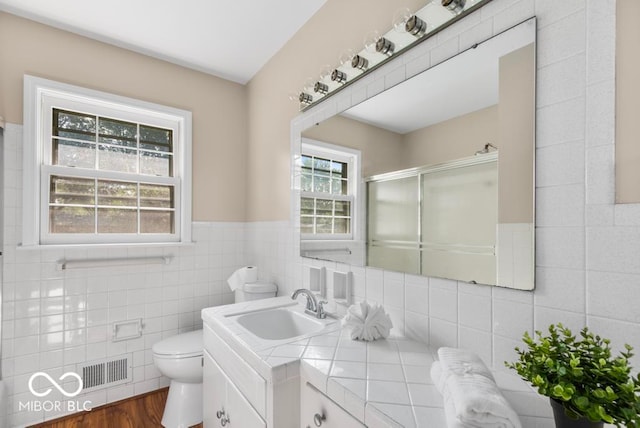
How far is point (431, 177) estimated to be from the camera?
124 centimetres

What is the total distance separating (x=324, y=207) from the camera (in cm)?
184

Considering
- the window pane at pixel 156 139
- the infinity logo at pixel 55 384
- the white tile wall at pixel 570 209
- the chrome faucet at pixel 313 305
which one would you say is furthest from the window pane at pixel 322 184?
the infinity logo at pixel 55 384

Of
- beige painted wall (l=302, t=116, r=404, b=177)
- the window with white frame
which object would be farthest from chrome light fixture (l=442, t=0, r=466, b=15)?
the window with white frame

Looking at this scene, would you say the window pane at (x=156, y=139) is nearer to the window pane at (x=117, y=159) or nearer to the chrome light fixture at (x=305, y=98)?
the window pane at (x=117, y=159)

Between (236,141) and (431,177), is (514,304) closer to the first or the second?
(431,177)

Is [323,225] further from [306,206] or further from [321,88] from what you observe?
[321,88]

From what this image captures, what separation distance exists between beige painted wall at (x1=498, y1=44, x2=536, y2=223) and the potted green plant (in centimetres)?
42

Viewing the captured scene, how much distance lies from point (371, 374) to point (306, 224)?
113 cm

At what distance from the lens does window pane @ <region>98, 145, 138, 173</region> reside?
2.24 metres

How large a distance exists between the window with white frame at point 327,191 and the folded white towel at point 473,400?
35.7 inches

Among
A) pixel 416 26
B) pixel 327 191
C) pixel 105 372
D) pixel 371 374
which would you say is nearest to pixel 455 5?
pixel 416 26

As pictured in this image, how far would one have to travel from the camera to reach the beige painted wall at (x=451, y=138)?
1.06 meters

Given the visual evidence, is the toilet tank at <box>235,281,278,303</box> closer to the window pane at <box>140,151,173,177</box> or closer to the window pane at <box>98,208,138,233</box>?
the window pane at <box>98,208,138,233</box>

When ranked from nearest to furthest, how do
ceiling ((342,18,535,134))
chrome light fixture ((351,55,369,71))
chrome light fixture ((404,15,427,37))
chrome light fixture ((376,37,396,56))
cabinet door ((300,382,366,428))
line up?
cabinet door ((300,382,366,428)) → ceiling ((342,18,535,134)) → chrome light fixture ((404,15,427,37)) → chrome light fixture ((376,37,396,56)) → chrome light fixture ((351,55,369,71))
